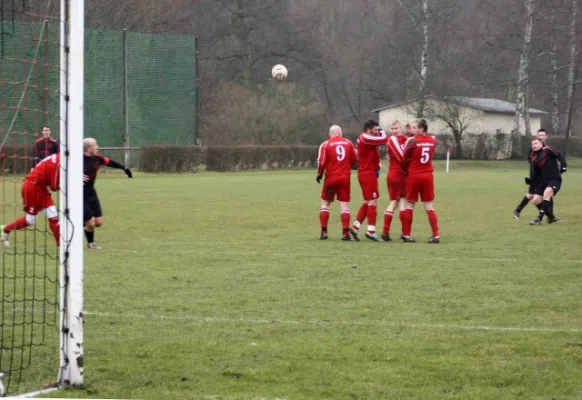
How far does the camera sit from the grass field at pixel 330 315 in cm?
615

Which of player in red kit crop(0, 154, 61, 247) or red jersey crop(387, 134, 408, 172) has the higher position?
red jersey crop(387, 134, 408, 172)

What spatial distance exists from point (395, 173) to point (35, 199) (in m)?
6.16

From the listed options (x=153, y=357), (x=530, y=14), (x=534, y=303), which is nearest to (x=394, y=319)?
(x=534, y=303)

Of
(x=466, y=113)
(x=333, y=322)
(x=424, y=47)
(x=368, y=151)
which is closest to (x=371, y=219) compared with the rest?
(x=368, y=151)

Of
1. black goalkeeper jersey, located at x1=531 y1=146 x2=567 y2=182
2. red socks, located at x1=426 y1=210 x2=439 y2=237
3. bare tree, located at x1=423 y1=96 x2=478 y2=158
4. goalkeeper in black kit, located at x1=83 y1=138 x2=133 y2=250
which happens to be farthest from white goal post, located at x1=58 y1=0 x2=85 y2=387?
bare tree, located at x1=423 y1=96 x2=478 y2=158

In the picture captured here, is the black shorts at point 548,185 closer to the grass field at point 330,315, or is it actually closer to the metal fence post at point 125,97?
the grass field at point 330,315

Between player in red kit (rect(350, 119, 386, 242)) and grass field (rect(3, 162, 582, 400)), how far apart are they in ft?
1.89

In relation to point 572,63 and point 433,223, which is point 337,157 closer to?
point 433,223

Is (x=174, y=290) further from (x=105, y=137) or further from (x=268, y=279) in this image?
(x=105, y=137)

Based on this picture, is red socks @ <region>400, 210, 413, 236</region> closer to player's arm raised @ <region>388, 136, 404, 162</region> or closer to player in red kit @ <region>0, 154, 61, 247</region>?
player's arm raised @ <region>388, 136, 404, 162</region>

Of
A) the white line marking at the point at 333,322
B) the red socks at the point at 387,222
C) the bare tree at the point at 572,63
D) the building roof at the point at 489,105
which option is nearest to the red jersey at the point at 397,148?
the red socks at the point at 387,222

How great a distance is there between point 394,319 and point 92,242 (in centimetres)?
698

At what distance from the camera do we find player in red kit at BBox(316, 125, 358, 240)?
51.0ft

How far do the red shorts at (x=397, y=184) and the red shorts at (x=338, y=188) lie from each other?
82cm
